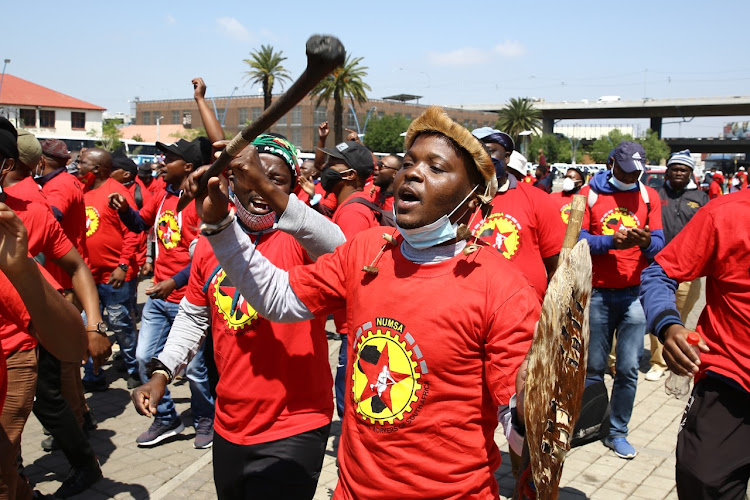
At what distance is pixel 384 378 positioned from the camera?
7.94ft

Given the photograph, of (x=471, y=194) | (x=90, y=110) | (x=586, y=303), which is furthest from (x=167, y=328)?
(x=90, y=110)

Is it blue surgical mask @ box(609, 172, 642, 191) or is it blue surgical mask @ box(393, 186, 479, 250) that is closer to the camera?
blue surgical mask @ box(393, 186, 479, 250)

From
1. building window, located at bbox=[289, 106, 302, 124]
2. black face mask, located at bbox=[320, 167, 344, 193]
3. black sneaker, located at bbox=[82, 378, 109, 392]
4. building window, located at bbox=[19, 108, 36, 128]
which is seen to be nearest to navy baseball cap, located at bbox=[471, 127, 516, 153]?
black face mask, located at bbox=[320, 167, 344, 193]

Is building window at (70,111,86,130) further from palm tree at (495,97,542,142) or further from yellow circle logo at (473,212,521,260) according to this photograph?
yellow circle logo at (473,212,521,260)

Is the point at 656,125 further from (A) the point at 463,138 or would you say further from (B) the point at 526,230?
(A) the point at 463,138

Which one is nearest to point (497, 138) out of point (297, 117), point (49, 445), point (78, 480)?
point (78, 480)

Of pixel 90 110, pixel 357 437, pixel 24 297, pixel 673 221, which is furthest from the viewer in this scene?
pixel 90 110

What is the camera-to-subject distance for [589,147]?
11200 cm

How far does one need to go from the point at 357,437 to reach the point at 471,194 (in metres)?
1.00

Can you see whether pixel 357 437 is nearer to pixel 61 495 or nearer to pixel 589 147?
pixel 61 495

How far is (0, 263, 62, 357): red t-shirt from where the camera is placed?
3307 mm

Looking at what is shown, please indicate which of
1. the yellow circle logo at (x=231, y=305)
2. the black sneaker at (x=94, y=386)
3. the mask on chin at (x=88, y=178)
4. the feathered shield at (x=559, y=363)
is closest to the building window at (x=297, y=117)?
the mask on chin at (x=88, y=178)

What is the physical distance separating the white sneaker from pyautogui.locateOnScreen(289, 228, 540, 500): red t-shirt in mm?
6244

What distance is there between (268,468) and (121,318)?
208 inches
